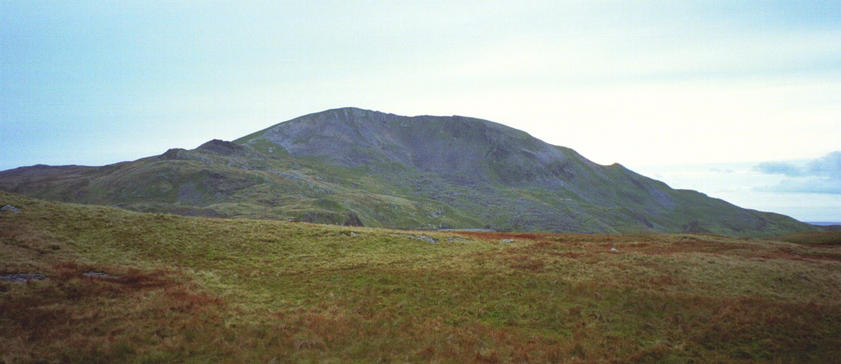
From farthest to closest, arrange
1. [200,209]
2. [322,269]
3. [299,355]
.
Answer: [200,209] < [322,269] < [299,355]

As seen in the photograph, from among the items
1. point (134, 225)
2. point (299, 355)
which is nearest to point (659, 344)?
point (299, 355)

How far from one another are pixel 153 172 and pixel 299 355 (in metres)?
186

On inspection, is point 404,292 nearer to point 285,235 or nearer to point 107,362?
point 107,362

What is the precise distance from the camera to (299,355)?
1756 cm

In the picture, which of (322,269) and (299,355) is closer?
(299,355)

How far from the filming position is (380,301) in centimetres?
2519

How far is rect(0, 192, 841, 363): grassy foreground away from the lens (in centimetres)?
1831

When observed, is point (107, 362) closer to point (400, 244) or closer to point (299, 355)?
point (299, 355)

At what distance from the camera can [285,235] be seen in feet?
143

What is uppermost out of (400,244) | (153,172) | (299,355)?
(153,172)

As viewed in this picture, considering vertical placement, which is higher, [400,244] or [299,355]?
[400,244]

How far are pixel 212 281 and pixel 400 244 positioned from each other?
19.9m

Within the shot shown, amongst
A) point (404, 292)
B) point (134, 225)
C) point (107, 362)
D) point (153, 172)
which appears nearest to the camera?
point (107, 362)

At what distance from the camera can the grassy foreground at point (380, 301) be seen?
1831cm
